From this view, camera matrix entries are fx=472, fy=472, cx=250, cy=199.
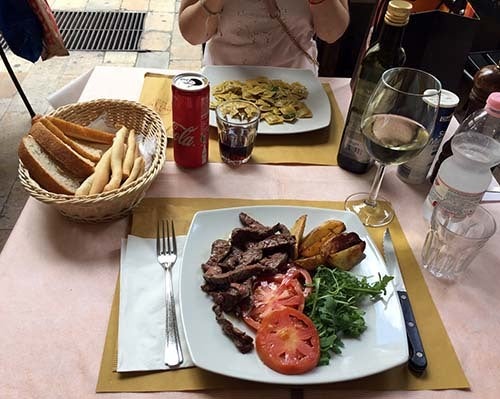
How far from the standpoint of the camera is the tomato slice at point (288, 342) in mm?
620

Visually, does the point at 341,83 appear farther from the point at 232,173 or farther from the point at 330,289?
the point at 330,289

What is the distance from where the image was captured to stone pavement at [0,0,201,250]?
6.51 ft

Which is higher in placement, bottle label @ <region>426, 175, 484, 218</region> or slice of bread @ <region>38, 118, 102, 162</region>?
bottle label @ <region>426, 175, 484, 218</region>

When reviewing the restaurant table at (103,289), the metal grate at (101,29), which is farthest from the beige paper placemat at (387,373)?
the metal grate at (101,29)

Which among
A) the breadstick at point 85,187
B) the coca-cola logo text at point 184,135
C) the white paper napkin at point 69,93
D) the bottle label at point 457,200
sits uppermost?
the bottle label at point 457,200

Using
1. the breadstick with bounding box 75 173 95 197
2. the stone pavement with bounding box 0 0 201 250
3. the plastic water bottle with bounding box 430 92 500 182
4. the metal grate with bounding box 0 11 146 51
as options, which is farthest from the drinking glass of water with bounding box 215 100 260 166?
the metal grate with bounding box 0 11 146 51

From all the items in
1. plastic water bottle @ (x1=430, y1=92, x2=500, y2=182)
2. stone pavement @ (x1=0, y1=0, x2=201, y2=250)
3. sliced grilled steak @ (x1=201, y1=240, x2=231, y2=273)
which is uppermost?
plastic water bottle @ (x1=430, y1=92, x2=500, y2=182)

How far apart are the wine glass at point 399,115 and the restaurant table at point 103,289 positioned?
156 millimetres

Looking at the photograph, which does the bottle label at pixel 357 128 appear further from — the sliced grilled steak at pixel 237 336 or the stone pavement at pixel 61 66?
the stone pavement at pixel 61 66

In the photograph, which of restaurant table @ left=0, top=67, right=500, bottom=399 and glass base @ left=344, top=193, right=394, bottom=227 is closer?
restaurant table @ left=0, top=67, right=500, bottom=399

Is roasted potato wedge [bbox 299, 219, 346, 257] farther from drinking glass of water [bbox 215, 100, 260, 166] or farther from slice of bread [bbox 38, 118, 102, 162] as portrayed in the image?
slice of bread [bbox 38, 118, 102, 162]

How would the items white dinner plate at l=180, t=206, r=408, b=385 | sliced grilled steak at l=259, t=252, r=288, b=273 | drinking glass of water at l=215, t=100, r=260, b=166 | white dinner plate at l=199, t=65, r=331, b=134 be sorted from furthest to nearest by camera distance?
white dinner plate at l=199, t=65, r=331, b=134 < drinking glass of water at l=215, t=100, r=260, b=166 < sliced grilled steak at l=259, t=252, r=288, b=273 < white dinner plate at l=180, t=206, r=408, b=385

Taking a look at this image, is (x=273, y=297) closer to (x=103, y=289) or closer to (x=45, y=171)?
(x=103, y=289)

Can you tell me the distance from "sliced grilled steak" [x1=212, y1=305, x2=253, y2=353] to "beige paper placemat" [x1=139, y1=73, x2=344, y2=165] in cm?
43
